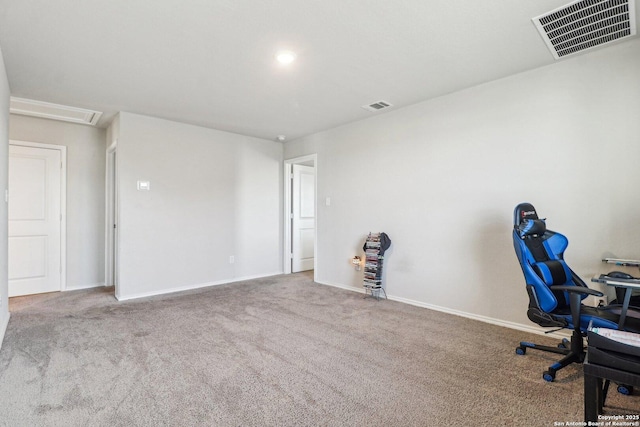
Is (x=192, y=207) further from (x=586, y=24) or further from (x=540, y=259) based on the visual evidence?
(x=586, y=24)

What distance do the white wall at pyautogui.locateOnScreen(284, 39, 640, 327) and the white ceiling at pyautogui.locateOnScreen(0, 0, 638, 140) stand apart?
33 cm

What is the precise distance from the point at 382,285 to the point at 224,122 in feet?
10.7

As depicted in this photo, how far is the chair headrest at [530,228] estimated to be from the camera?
237 centimetres

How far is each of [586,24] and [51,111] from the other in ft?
18.9

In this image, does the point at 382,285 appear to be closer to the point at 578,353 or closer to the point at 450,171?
the point at 450,171

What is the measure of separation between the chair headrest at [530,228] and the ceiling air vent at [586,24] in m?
1.42

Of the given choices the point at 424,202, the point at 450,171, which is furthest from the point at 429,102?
the point at 424,202


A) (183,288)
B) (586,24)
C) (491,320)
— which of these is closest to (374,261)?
(491,320)

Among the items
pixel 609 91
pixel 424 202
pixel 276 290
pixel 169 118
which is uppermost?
pixel 169 118

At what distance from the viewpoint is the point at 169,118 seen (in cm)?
448

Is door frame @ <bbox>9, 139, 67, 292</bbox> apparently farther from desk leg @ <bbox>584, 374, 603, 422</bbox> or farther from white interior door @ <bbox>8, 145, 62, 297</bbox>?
desk leg @ <bbox>584, 374, 603, 422</bbox>

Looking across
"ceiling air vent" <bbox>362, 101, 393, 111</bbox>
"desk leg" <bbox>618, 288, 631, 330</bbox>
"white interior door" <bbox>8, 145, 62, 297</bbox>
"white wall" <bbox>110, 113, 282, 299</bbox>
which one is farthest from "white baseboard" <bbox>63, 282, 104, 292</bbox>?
"desk leg" <bbox>618, 288, 631, 330</bbox>

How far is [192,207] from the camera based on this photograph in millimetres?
4828

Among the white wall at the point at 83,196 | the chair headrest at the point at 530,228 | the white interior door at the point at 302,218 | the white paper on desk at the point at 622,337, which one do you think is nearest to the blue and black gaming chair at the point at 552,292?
the chair headrest at the point at 530,228
